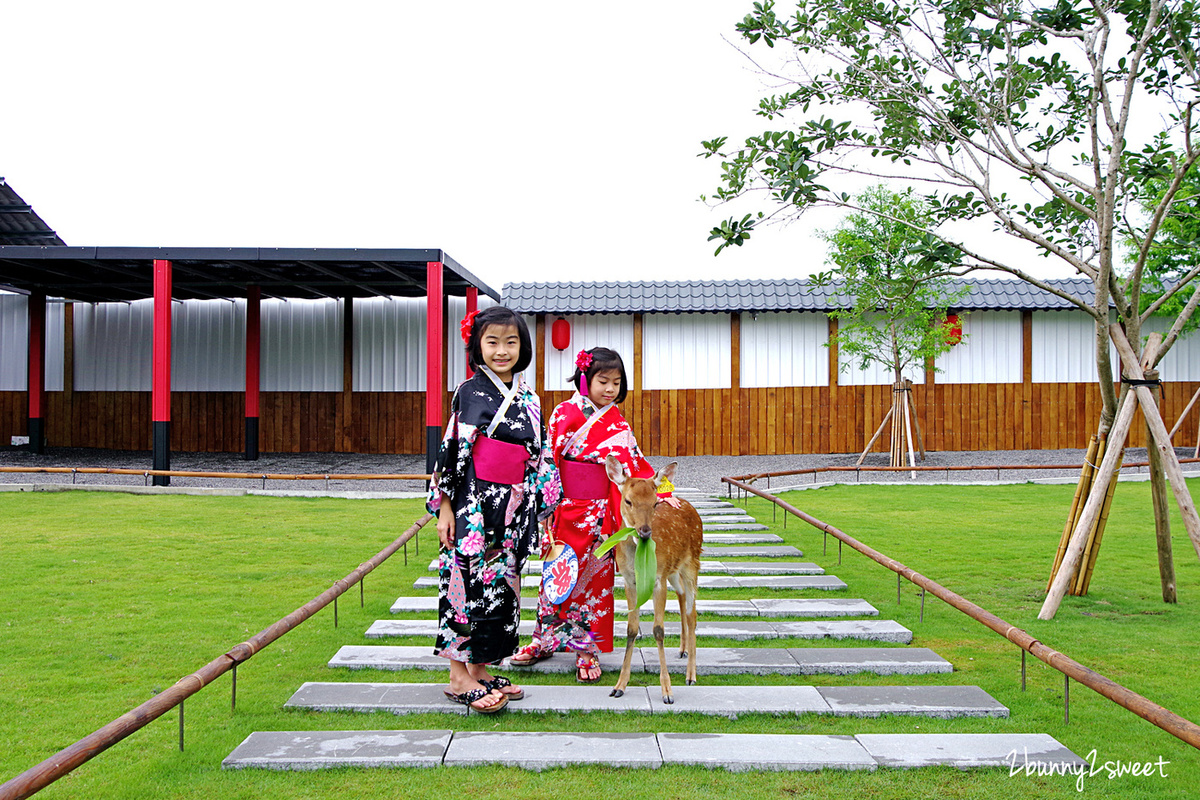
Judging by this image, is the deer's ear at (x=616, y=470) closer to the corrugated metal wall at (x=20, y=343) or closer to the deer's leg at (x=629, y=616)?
the deer's leg at (x=629, y=616)

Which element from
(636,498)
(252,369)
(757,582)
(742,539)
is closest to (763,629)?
(757,582)

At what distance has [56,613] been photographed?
217 inches

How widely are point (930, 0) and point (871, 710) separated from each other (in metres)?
5.23

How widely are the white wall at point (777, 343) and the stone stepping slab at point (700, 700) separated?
13532mm

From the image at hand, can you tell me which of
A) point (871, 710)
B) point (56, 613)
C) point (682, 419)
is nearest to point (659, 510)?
point (871, 710)

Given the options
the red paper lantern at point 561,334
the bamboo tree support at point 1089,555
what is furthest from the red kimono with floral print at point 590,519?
the red paper lantern at point 561,334

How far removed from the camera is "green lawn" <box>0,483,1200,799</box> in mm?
3104

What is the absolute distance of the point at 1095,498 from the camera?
18.6 ft

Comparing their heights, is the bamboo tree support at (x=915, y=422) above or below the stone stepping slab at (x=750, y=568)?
above

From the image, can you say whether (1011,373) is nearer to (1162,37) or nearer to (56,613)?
(1162,37)

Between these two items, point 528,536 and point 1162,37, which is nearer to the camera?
point 528,536

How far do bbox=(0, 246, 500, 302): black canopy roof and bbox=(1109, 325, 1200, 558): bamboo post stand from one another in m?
9.80

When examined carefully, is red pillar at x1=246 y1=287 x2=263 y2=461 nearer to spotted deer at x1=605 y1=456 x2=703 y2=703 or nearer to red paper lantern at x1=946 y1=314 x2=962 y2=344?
red paper lantern at x1=946 y1=314 x2=962 y2=344

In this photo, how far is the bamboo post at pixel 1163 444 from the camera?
5.41m
